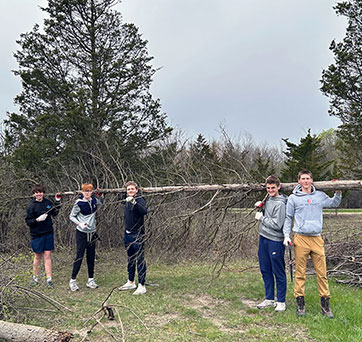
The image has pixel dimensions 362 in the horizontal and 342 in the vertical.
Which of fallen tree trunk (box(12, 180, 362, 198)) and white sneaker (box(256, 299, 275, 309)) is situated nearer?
fallen tree trunk (box(12, 180, 362, 198))

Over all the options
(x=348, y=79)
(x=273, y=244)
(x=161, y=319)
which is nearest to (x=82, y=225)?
(x=161, y=319)

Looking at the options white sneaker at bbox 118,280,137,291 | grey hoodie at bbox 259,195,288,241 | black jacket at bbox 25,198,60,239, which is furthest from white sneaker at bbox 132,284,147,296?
grey hoodie at bbox 259,195,288,241

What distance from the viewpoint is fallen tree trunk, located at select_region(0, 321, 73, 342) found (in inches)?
114

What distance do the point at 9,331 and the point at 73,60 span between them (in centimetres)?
834

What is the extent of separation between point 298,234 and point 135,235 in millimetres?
2535

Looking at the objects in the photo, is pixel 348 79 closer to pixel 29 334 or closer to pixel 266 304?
pixel 266 304

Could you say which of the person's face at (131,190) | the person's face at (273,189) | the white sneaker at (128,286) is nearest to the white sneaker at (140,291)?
the white sneaker at (128,286)

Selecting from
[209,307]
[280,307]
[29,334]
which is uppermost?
[29,334]

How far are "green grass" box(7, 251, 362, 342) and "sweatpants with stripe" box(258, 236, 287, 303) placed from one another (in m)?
0.29

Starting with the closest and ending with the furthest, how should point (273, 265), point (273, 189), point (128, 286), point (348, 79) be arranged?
point (273, 265) < point (273, 189) < point (128, 286) < point (348, 79)

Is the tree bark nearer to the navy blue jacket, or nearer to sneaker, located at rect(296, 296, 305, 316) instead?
the navy blue jacket

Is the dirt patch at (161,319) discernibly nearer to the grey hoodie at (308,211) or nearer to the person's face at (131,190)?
the grey hoodie at (308,211)

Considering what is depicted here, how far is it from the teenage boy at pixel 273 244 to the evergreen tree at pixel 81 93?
17.2 ft

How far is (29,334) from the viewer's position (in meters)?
3.05
